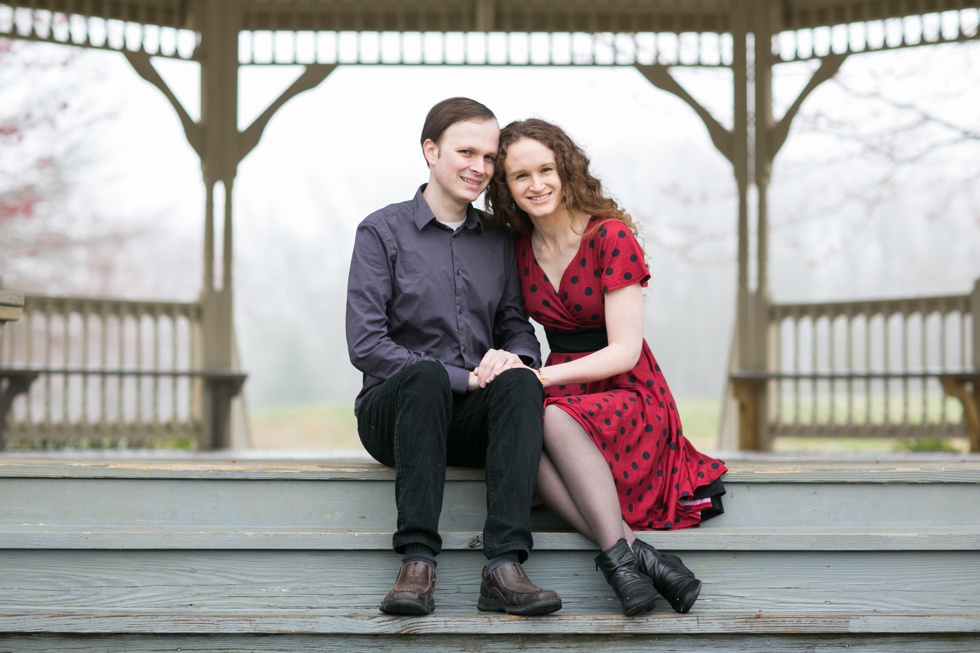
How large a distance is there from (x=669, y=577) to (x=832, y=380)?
12.5 ft

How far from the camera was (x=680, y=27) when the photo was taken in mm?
5867

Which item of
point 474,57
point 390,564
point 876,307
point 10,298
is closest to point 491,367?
point 390,564

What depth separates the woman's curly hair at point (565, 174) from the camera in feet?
7.88

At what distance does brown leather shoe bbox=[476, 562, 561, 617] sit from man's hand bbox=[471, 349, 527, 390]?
43 centimetres

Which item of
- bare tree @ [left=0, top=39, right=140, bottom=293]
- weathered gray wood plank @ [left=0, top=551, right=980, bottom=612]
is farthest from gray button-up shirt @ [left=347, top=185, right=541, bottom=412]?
bare tree @ [left=0, top=39, right=140, bottom=293]

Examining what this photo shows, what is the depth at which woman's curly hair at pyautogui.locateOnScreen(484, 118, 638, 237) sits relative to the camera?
240 cm

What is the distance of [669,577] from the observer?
208cm

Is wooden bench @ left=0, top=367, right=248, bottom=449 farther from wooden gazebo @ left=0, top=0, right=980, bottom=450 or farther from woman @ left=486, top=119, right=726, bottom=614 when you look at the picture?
woman @ left=486, top=119, right=726, bottom=614

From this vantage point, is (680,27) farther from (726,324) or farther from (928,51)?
(726,324)

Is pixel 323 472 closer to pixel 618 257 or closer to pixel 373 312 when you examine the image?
pixel 373 312

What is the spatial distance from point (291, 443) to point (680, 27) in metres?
8.13

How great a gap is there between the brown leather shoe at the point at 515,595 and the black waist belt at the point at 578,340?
0.62 m

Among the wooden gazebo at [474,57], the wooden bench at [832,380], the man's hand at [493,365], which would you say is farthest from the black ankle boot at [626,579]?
the wooden gazebo at [474,57]

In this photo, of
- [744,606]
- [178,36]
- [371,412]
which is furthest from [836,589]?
[178,36]
